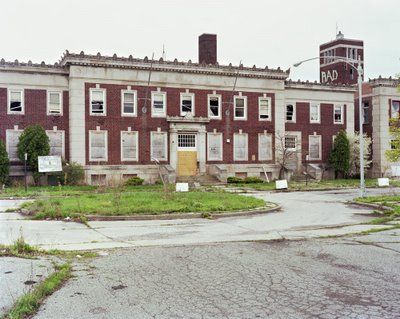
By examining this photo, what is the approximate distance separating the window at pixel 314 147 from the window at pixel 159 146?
589 inches

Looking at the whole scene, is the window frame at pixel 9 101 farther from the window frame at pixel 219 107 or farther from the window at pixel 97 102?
the window frame at pixel 219 107

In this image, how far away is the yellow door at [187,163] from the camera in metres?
40.6

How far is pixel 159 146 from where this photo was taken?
4012 cm

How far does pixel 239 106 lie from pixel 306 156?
8033 mm

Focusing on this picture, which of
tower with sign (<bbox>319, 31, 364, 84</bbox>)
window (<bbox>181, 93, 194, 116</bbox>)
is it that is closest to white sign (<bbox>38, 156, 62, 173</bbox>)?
window (<bbox>181, 93, 194, 116</bbox>)

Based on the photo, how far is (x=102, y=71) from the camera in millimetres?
37969

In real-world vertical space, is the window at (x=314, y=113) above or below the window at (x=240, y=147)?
above

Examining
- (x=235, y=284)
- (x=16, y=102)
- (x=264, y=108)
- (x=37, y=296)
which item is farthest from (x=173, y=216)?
(x=264, y=108)

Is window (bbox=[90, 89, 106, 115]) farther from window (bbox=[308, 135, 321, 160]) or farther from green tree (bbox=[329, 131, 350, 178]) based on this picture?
green tree (bbox=[329, 131, 350, 178])

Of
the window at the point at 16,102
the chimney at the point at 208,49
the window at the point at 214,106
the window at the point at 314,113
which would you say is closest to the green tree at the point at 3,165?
the window at the point at 16,102

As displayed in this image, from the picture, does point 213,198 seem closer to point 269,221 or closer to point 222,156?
point 269,221

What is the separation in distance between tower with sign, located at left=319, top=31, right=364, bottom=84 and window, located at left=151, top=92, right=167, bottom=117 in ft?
118

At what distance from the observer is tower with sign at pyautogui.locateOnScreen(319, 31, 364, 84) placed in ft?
225

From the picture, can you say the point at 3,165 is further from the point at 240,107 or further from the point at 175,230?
the point at 175,230
